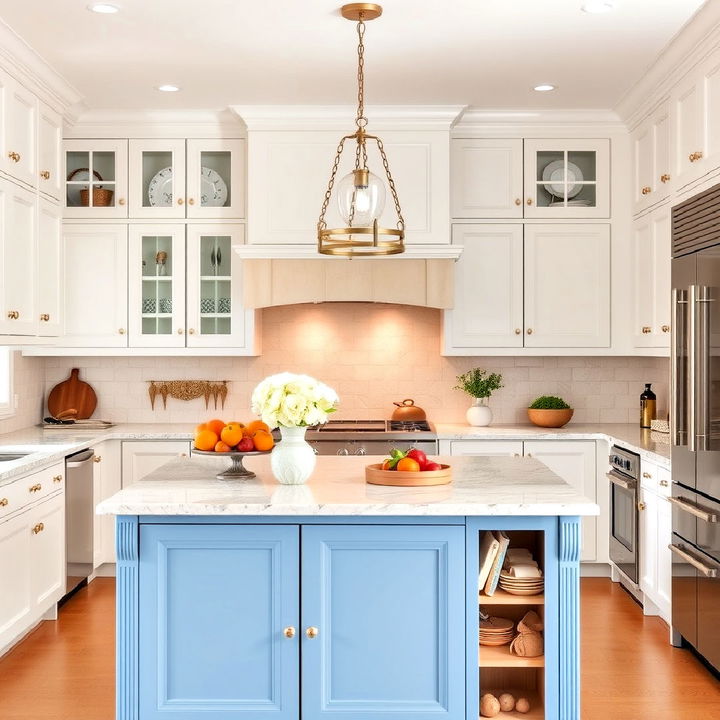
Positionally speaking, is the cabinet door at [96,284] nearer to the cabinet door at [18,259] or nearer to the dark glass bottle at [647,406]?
the cabinet door at [18,259]

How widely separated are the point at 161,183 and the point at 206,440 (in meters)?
2.86

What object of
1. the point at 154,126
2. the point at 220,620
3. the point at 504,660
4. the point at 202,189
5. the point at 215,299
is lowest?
the point at 504,660

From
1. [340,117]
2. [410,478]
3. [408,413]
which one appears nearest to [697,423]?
[410,478]

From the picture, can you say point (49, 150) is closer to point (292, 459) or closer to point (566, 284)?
point (292, 459)

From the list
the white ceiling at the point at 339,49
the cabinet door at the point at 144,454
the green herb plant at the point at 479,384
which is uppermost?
the white ceiling at the point at 339,49

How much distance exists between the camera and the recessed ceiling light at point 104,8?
3.87 meters

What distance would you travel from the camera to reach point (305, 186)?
18.1 feet

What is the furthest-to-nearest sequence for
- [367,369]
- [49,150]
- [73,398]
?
[367,369] < [73,398] < [49,150]

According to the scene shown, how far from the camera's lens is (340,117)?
5516 mm

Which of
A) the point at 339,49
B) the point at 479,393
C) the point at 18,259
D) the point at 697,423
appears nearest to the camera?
the point at 697,423

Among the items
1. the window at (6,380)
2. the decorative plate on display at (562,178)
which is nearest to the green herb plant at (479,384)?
the decorative plate on display at (562,178)

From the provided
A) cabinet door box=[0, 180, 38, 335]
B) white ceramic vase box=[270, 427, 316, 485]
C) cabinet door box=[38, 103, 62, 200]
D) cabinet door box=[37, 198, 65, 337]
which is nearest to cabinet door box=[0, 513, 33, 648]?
cabinet door box=[0, 180, 38, 335]

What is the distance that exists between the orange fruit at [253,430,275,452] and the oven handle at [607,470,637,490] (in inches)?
87.7

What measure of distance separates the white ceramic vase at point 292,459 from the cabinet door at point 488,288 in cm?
258
